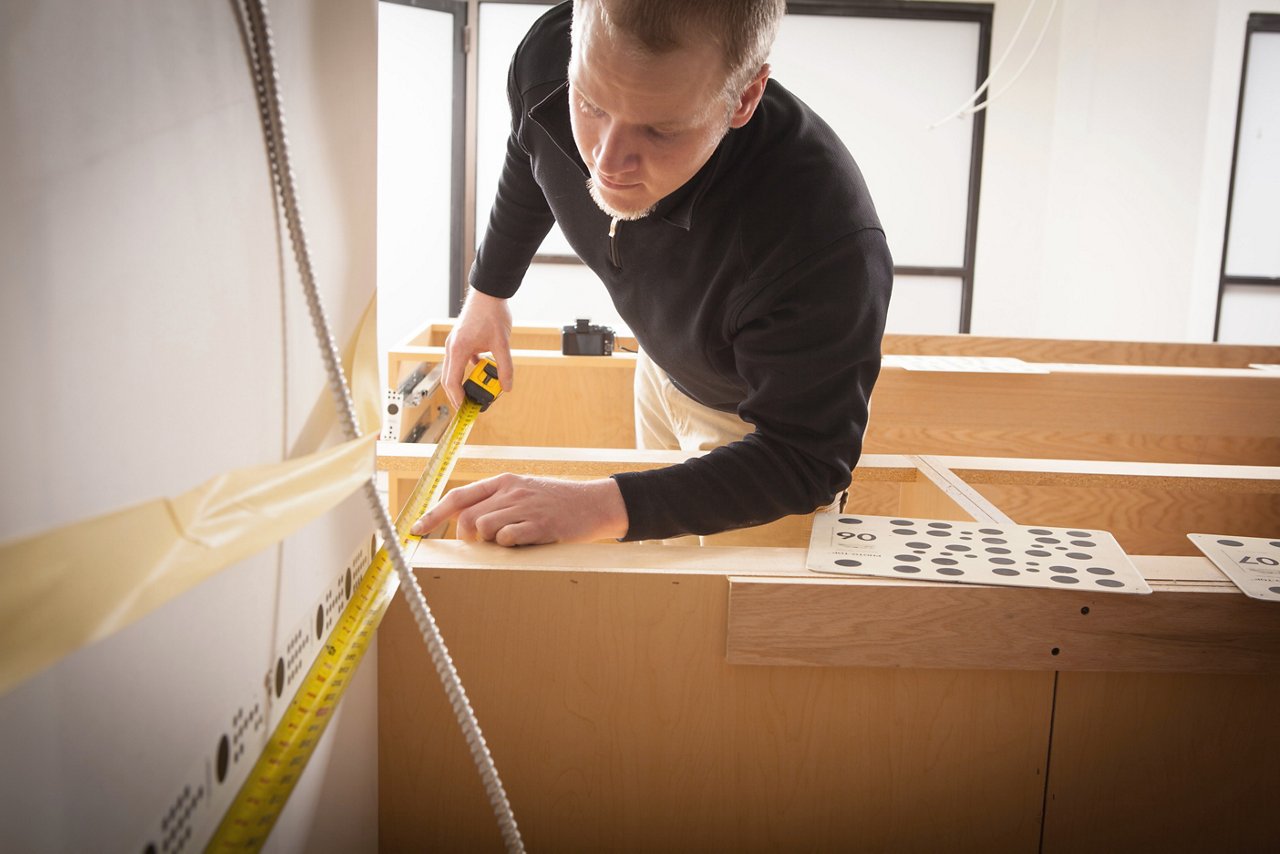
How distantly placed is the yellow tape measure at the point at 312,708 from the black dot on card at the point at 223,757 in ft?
0.09

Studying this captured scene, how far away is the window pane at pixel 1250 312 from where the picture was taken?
497 centimetres

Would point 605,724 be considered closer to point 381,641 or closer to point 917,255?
point 381,641

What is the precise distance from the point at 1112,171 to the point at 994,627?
15.0 ft

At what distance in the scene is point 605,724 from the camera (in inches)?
37.8

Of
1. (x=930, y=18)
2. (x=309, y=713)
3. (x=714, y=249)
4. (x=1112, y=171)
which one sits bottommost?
(x=309, y=713)

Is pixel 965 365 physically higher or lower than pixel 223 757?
higher

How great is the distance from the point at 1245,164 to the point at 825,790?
4.98 meters

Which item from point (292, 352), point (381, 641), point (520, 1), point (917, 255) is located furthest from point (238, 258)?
point (917, 255)

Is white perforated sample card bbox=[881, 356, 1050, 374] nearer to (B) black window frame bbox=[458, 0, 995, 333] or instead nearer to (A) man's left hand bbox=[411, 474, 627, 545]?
(A) man's left hand bbox=[411, 474, 627, 545]

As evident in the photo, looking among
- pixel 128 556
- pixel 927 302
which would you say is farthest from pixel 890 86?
pixel 128 556

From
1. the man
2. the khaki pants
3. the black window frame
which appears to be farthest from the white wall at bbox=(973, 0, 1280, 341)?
the man

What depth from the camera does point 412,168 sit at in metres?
4.55

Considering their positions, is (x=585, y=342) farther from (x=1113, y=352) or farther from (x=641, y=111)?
(x=641, y=111)

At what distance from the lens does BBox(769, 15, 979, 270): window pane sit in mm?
4961
